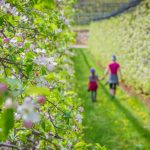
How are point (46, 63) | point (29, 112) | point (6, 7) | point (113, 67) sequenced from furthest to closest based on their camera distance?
point (113, 67)
point (6, 7)
point (46, 63)
point (29, 112)

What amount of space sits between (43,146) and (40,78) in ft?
3.19

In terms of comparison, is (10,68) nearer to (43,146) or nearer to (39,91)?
(43,146)

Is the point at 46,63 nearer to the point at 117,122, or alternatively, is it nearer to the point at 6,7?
the point at 6,7

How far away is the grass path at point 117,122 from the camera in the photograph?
802 cm

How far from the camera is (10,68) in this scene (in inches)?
127

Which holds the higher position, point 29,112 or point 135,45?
point 135,45

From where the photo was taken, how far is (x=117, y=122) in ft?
30.8

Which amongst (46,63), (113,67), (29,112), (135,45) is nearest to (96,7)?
(135,45)

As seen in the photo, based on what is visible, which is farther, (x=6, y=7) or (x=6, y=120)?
(x=6, y=7)

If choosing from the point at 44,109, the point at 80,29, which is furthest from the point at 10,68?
the point at 80,29

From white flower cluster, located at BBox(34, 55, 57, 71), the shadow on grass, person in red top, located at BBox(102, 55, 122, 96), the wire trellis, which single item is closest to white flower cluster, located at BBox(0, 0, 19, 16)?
white flower cluster, located at BBox(34, 55, 57, 71)

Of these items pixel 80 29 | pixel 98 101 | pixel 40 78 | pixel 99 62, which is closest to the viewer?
pixel 40 78

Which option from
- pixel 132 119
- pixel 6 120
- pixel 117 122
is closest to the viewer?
pixel 6 120

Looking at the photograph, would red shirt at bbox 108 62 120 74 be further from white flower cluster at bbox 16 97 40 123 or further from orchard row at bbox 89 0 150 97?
white flower cluster at bbox 16 97 40 123
